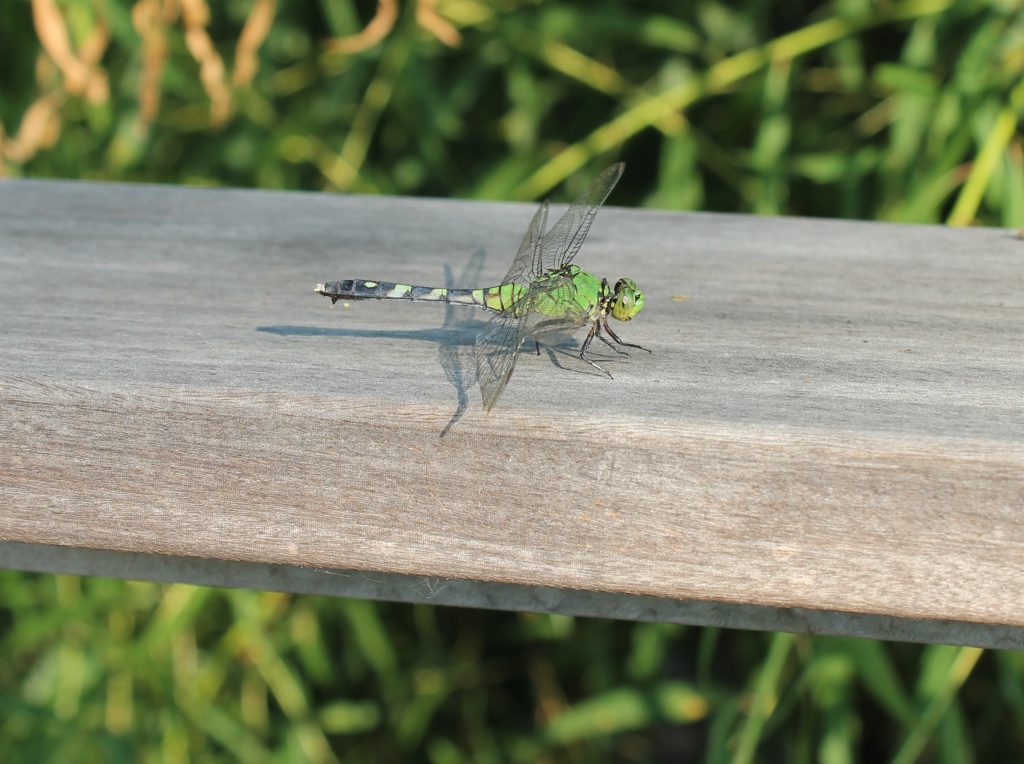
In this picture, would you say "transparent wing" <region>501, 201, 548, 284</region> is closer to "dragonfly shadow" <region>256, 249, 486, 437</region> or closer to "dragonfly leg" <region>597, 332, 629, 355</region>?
"dragonfly shadow" <region>256, 249, 486, 437</region>

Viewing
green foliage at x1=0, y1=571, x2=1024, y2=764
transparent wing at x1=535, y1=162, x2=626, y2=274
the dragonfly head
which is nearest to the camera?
the dragonfly head

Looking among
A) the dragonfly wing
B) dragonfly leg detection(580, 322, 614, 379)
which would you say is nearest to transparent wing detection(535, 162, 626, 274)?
the dragonfly wing

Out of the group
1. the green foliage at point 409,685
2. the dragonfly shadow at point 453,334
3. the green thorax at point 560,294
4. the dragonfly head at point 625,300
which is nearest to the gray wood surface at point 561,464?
the dragonfly shadow at point 453,334

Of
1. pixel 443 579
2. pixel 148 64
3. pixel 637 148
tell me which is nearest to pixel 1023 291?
pixel 443 579

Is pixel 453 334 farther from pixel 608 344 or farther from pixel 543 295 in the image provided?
pixel 543 295

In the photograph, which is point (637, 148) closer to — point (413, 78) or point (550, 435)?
point (413, 78)

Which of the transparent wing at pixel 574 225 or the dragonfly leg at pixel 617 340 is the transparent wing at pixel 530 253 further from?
the dragonfly leg at pixel 617 340
